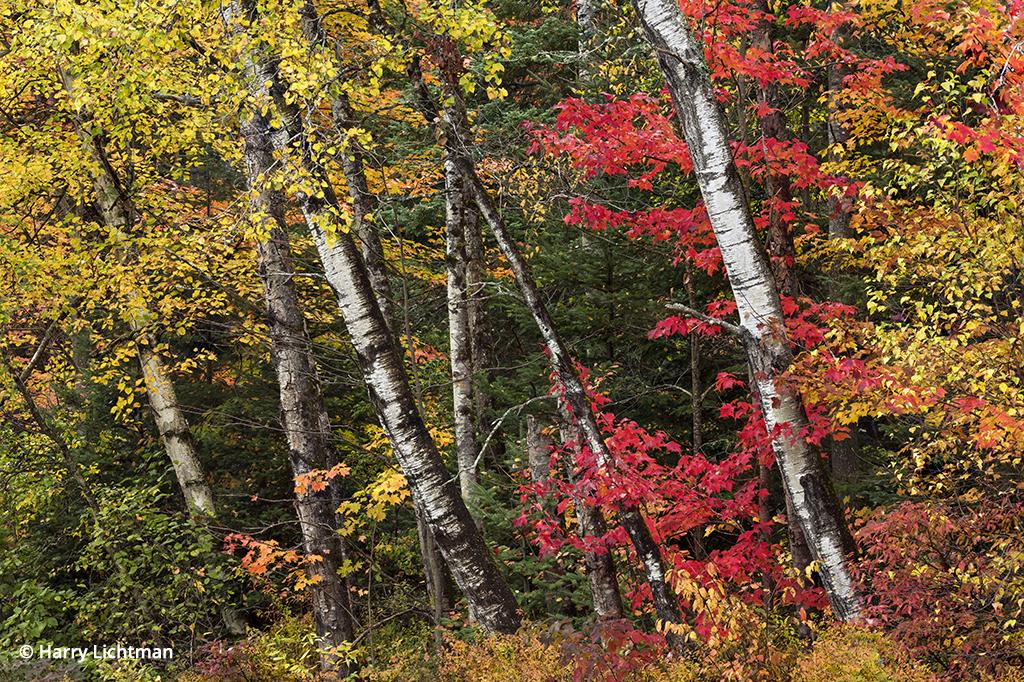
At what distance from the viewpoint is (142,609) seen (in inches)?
365

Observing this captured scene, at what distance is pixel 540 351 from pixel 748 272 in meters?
4.04

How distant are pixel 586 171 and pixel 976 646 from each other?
16.7 ft

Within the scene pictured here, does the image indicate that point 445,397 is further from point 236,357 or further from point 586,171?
point 586,171

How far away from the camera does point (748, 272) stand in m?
5.80

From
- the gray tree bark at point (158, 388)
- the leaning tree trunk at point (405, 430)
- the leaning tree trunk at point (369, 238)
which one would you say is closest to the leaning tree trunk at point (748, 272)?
the leaning tree trunk at point (405, 430)

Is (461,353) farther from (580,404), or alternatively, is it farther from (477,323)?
(580,404)

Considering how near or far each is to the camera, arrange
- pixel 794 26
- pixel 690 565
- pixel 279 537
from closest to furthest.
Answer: pixel 690 565, pixel 794 26, pixel 279 537

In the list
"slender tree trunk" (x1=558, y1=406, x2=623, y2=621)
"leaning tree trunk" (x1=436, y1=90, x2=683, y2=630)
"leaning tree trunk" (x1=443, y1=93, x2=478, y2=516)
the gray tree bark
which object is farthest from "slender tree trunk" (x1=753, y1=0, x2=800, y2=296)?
the gray tree bark

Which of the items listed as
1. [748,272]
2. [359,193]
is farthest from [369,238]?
[748,272]

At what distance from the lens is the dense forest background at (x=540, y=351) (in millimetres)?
5730

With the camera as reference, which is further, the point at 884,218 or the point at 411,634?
the point at 411,634

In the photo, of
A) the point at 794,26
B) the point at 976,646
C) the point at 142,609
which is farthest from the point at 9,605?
the point at 794,26

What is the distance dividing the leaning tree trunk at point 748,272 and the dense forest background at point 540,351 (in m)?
0.02

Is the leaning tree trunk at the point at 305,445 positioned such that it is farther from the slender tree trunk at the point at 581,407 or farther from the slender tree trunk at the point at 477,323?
the slender tree trunk at the point at 581,407
